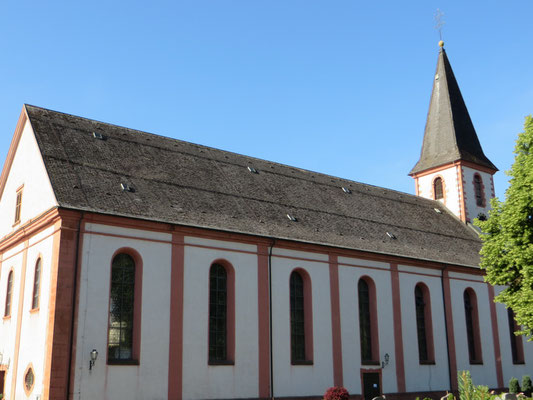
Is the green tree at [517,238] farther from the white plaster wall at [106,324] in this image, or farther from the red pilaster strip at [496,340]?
the white plaster wall at [106,324]

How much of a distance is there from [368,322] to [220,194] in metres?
9.29

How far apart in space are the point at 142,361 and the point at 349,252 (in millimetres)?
11563

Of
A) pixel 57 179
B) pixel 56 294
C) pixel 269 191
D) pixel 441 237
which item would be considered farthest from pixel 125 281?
pixel 441 237

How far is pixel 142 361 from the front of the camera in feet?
71.9

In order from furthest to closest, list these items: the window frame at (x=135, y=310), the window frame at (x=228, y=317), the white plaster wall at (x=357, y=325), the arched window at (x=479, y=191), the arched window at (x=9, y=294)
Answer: the arched window at (x=479, y=191), the white plaster wall at (x=357, y=325), the arched window at (x=9, y=294), the window frame at (x=228, y=317), the window frame at (x=135, y=310)

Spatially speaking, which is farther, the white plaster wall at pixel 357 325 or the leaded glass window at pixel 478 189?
the leaded glass window at pixel 478 189

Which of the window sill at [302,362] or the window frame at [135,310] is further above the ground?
the window frame at [135,310]

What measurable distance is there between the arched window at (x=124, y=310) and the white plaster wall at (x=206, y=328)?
1910 mm

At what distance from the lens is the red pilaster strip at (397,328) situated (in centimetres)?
2955

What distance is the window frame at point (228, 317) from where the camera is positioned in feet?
78.7

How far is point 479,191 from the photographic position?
43031mm

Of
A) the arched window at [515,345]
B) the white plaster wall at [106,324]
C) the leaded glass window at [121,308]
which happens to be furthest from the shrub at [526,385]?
the leaded glass window at [121,308]

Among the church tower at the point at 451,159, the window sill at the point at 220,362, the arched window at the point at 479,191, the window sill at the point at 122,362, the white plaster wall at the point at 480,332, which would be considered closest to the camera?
the window sill at the point at 122,362

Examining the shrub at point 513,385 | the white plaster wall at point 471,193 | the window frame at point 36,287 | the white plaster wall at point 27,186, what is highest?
the white plaster wall at point 471,193
